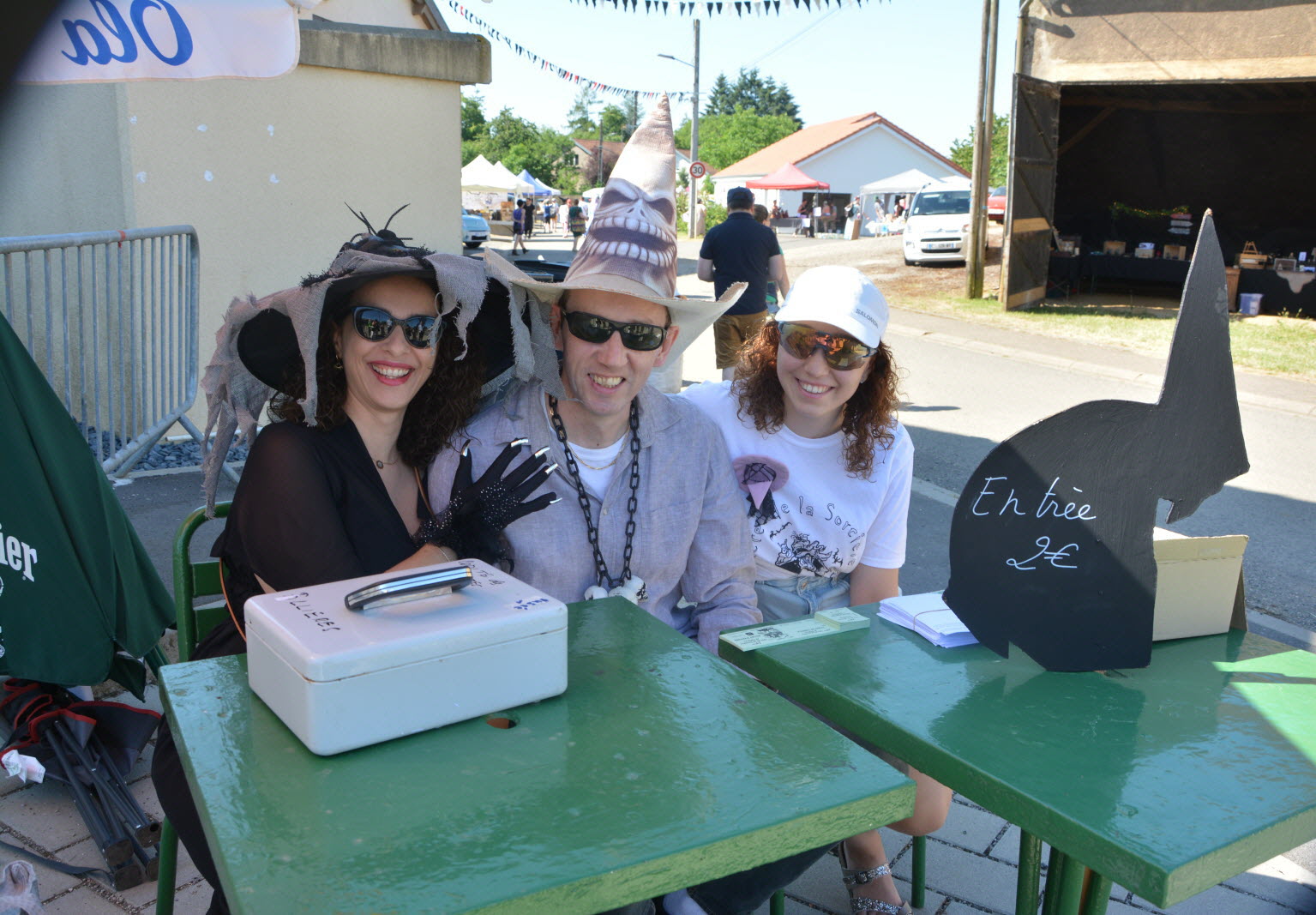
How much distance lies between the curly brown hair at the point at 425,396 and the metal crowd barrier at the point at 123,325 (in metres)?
1.65

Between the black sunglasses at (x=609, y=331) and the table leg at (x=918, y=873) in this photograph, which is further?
the table leg at (x=918, y=873)

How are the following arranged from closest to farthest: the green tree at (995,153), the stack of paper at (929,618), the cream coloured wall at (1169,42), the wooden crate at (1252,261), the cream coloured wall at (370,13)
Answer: the stack of paper at (929,618) < the cream coloured wall at (370,13) < the cream coloured wall at (1169,42) < the wooden crate at (1252,261) < the green tree at (995,153)

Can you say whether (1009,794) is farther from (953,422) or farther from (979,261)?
(979,261)

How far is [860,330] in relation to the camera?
7.97 ft

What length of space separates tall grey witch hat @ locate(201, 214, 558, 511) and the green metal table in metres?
0.89

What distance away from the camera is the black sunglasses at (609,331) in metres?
2.25

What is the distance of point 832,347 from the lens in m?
2.44

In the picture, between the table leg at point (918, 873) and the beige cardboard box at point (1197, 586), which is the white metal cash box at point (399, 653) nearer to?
the beige cardboard box at point (1197, 586)

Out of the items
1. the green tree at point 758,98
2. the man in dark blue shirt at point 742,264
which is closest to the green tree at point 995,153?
the man in dark blue shirt at point 742,264

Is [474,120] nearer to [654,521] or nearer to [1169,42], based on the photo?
[1169,42]

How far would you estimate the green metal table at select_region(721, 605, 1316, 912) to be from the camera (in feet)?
4.16

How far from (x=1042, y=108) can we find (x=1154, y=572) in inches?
565

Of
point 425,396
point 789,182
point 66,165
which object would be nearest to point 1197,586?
point 425,396

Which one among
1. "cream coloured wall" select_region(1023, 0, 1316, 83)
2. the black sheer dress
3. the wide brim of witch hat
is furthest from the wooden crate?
the black sheer dress
